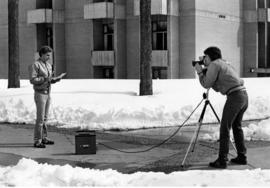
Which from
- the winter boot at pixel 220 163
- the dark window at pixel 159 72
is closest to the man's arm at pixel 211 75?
the winter boot at pixel 220 163

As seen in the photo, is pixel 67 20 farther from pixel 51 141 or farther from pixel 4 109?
pixel 51 141

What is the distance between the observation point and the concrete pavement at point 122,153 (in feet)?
28.2

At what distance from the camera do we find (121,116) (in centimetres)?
1391

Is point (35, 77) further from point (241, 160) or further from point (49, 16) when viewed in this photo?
point (49, 16)

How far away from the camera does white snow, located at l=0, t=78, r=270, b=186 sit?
277 inches

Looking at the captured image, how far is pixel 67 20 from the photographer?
3834cm

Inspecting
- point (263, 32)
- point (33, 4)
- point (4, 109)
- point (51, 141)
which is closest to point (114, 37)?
point (33, 4)

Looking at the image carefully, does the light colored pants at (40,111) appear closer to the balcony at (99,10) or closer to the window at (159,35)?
the window at (159,35)

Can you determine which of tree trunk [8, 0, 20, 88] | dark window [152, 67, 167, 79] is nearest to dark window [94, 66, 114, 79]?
dark window [152, 67, 167, 79]

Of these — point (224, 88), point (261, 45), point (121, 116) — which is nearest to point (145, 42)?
point (121, 116)

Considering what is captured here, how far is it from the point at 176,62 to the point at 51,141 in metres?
22.8

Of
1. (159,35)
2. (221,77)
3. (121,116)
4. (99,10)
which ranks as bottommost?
(121,116)

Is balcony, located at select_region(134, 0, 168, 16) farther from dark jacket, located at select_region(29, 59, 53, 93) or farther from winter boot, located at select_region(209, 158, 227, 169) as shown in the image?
winter boot, located at select_region(209, 158, 227, 169)

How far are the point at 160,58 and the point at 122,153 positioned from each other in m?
23.4
